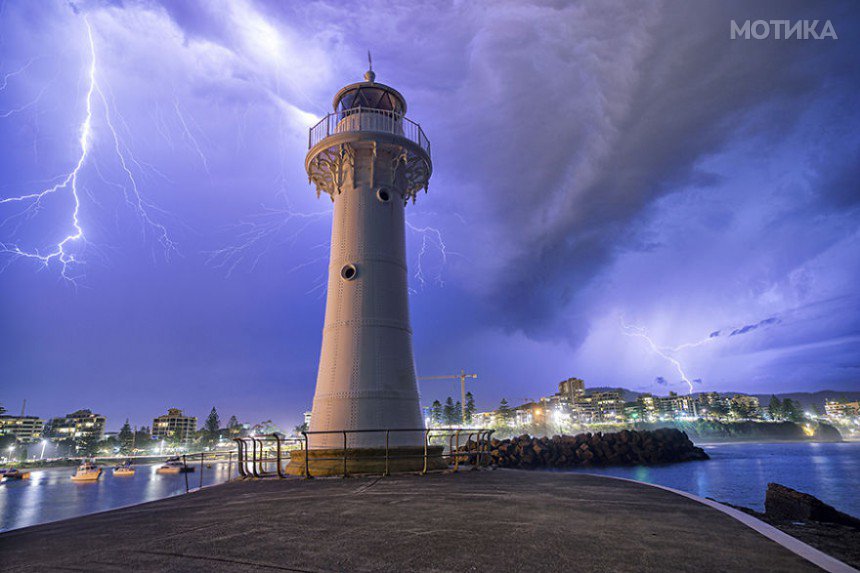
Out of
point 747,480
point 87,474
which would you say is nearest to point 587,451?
point 747,480

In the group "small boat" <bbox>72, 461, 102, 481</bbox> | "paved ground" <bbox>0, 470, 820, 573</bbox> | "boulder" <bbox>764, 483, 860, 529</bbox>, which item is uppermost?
"paved ground" <bbox>0, 470, 820, 573</bbox>

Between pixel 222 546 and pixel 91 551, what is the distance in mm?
1423

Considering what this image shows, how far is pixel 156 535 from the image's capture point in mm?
5367

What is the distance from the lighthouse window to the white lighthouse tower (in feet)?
0.12

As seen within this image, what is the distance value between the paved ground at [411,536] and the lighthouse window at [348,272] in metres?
6.85

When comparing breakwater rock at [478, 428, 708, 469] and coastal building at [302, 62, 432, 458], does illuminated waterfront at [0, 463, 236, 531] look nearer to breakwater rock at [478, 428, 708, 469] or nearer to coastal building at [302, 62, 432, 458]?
breakwater rock at [478, 428, 708, 469]

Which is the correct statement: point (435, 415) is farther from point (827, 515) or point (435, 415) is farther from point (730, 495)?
point (827, 515)

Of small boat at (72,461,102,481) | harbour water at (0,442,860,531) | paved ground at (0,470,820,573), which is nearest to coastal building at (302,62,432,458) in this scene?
paved ground at (0,470,820,573)

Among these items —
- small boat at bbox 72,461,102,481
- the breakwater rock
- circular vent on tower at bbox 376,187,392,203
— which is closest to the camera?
circular vent on tower at bbox 376,187,392,203

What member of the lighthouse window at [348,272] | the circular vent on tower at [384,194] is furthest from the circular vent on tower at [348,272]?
the circular vent on tower at [384,194]

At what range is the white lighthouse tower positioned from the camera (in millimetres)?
12336

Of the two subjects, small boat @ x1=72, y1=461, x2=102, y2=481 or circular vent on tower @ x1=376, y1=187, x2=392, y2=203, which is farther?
small boat @ x1=72, y1=461, x2=102, y2=481

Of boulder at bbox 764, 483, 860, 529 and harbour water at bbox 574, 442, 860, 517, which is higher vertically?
boulder at bbox 764, 483, 860, 529

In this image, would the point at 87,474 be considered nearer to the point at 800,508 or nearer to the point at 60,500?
the point at 60,500
